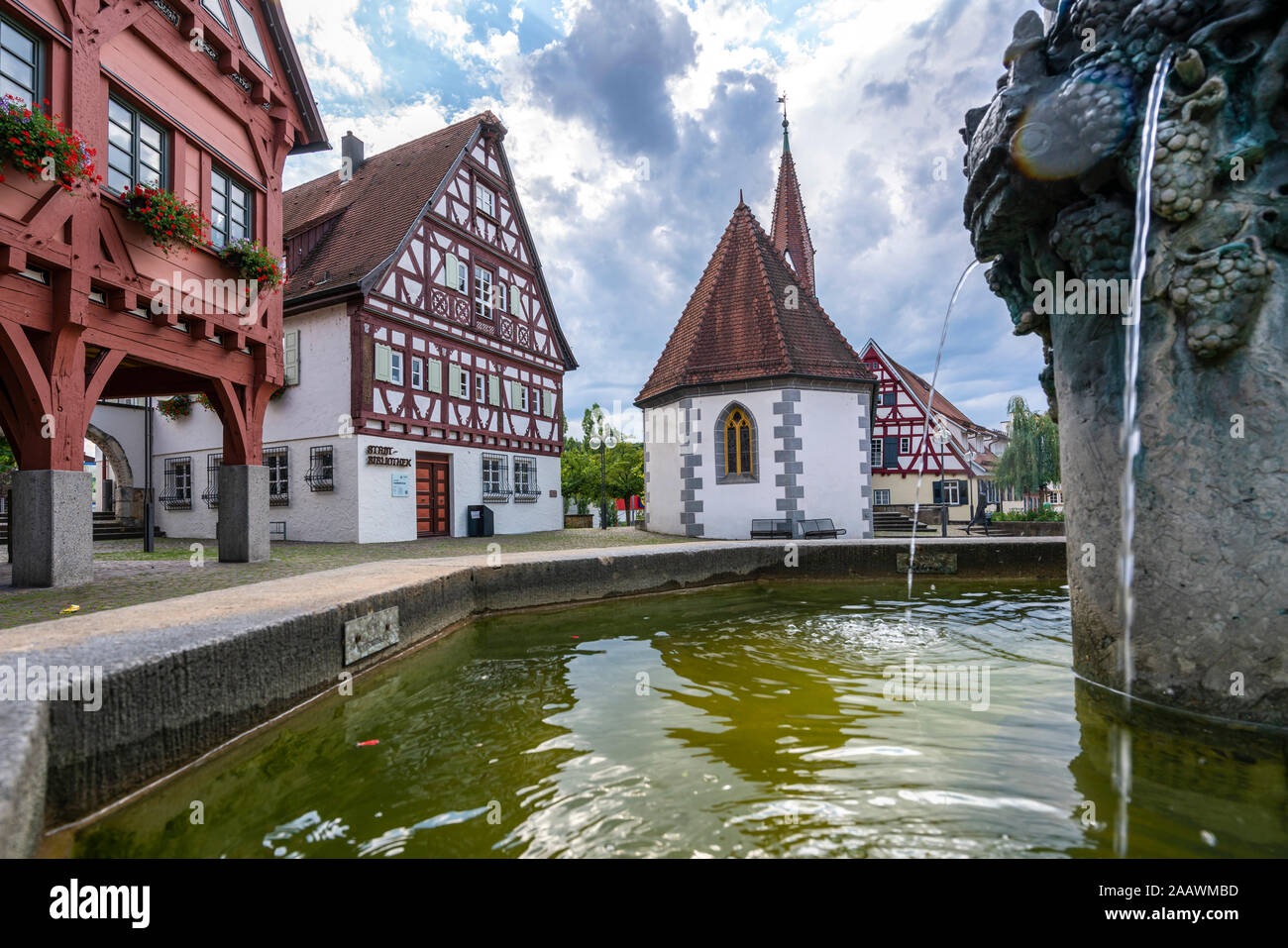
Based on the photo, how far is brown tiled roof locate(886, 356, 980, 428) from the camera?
33.9 metres

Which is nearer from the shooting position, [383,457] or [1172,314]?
[1172,314]

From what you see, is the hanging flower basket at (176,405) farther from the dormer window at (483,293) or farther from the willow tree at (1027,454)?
the willow tree at (1027,454)

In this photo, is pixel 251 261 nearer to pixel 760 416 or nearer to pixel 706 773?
pixel 706 773

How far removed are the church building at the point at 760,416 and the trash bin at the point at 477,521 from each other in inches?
188

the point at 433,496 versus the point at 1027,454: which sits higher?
the point at 1027,454

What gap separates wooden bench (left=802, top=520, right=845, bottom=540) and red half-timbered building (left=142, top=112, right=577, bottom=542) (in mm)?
8944

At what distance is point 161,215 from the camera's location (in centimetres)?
725

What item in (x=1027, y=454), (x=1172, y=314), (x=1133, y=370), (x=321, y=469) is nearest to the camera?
(x=1172, y=314)

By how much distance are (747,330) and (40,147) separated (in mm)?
13663

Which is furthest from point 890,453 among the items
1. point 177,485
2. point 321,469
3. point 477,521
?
point 177,485

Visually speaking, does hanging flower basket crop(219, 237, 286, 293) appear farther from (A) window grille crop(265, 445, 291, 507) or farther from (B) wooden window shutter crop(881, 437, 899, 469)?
(B) wooden window shutter crop(881, 437, 899, 469)

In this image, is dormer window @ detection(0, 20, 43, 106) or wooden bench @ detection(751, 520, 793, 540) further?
wooden bench @ detection(751, 520, 793, 540)

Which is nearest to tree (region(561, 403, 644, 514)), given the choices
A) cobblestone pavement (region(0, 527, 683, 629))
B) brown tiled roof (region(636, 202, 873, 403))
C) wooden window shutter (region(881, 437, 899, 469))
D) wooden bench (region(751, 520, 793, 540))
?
wooden window shutter (region(881, 437, 899, 469))
